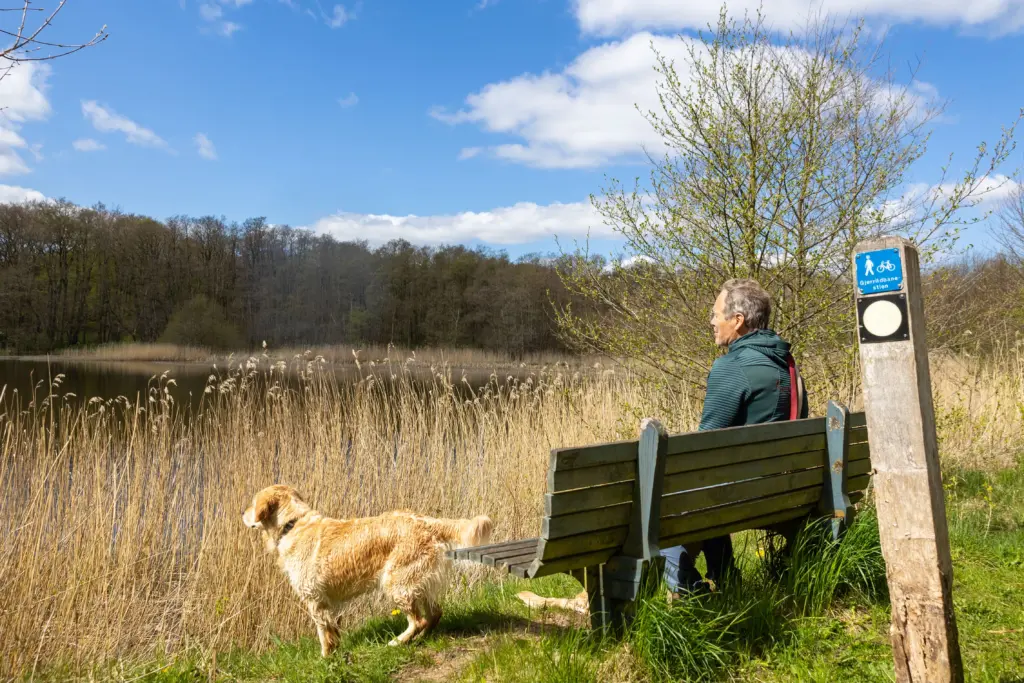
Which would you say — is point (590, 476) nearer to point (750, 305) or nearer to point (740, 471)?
point (740, 471)

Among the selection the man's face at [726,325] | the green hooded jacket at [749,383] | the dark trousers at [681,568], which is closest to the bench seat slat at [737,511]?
the dark trousers at [681,568]

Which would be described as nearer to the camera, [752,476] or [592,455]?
[592,455]

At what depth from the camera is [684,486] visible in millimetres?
3059

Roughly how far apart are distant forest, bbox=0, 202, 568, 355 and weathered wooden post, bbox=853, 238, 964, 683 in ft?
79.0

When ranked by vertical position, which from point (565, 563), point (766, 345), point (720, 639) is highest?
point (766, 345)

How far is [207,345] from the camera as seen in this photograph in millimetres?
28734

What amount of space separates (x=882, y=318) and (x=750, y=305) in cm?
123

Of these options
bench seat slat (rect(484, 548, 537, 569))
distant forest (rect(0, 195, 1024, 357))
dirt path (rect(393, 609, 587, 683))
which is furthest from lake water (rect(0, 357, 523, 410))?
bench seat slat (rect(484, 548, 537, 569))

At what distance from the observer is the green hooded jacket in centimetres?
349

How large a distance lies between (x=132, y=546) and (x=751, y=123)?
5.93 m

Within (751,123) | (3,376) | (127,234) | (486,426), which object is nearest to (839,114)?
(751,123)

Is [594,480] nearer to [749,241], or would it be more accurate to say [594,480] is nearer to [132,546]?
[132,546]

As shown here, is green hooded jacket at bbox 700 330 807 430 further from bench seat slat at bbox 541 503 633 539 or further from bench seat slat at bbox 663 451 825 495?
bench seat slat at bbox 541 503 633 539

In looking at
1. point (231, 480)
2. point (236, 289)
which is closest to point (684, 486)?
point (231, 480)
